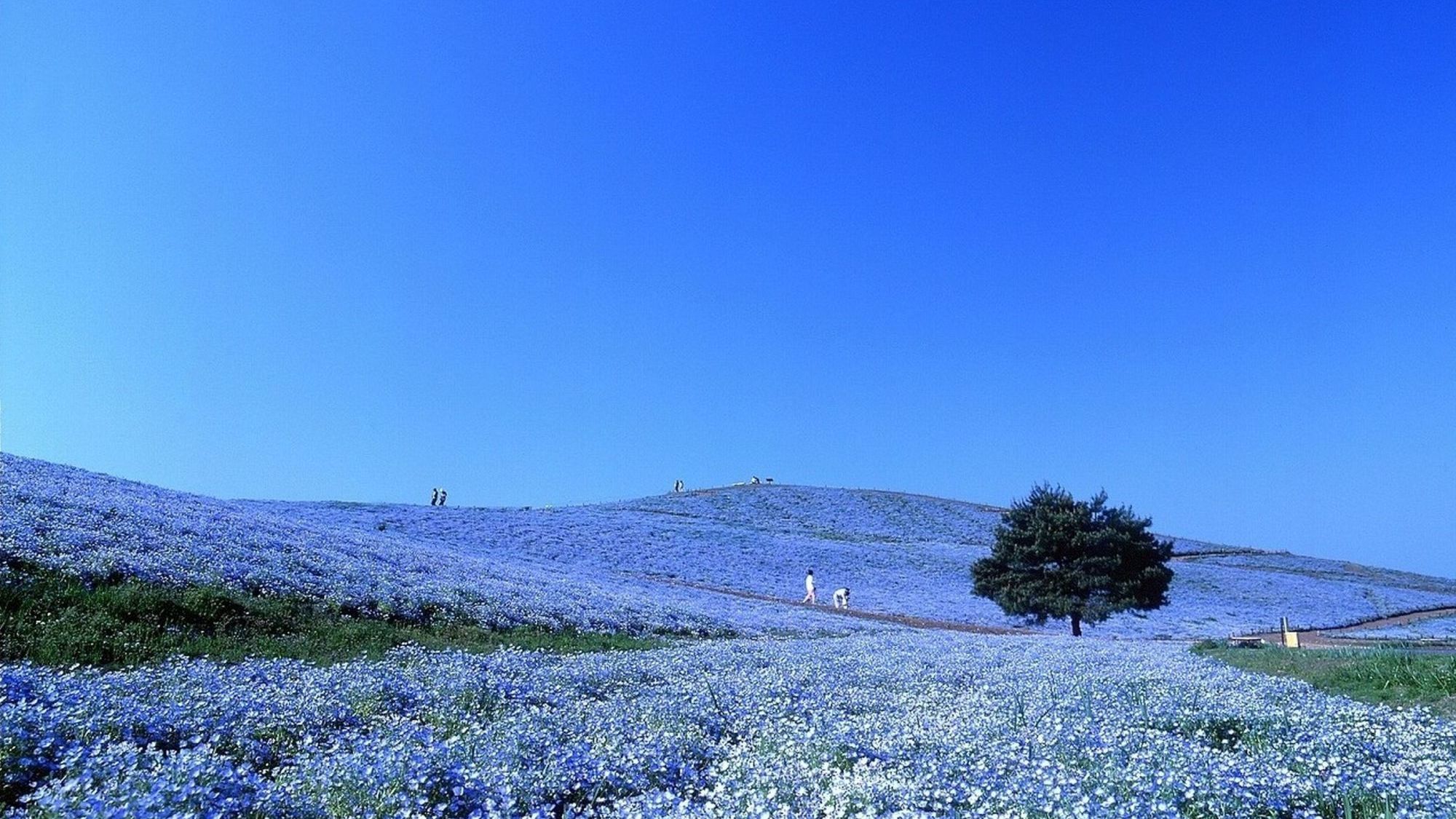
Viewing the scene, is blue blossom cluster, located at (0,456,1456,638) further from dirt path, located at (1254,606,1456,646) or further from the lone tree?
the lone tree

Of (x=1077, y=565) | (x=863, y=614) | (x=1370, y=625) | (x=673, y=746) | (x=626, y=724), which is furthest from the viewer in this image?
(x=1370, y=625)

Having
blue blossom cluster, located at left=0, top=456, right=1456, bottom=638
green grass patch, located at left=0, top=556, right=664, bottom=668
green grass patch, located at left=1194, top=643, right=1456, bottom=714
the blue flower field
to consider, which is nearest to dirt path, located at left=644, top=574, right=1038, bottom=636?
blue blossom cluster, located at left=0, top=456, right=1456, bottom=638

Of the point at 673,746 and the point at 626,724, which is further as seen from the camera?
the point at 626,724

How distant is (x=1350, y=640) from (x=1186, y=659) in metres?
12.7

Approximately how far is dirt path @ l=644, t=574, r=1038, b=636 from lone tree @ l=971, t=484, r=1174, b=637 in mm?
1568

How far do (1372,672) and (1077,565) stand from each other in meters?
18.4

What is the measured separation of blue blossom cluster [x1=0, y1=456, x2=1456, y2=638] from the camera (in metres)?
16.3

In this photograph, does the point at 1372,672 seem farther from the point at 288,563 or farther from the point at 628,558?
the point at 628,558

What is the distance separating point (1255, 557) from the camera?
70.6 m

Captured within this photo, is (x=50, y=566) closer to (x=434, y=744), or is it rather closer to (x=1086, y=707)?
(x=434, y=744)

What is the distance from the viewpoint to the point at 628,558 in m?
42.2

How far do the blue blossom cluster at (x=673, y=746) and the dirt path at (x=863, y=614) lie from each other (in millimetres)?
19667

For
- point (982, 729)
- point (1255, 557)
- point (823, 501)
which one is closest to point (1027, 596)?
point (982, 729)

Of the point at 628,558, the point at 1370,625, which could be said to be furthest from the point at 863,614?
the point at 1370,625
